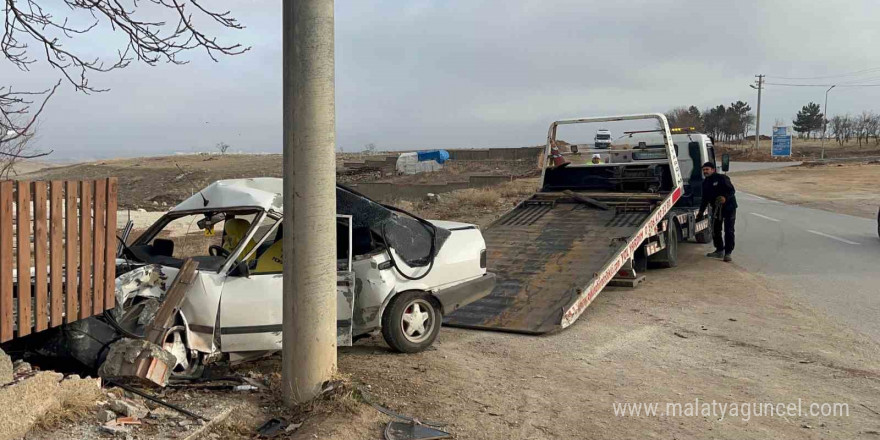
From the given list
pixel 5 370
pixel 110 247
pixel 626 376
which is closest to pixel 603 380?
pixel 626 376

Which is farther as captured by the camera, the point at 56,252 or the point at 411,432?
the point at 411,432

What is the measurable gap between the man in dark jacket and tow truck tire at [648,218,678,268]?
1.16 meters

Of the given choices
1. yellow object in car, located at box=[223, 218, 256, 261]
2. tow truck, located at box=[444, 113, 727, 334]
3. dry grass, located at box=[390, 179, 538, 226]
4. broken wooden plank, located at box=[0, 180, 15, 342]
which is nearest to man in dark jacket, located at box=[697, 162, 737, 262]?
tow truck, located at box=[444, 113, 727, 334]

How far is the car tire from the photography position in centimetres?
627

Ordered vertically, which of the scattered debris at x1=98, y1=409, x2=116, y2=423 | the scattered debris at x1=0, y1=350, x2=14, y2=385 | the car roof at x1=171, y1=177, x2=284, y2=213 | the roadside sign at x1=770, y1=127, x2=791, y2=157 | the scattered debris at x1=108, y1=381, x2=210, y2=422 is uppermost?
the roadside sign at x1=770, y1=127, x2=791, y2=157

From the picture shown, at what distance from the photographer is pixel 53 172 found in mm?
62156

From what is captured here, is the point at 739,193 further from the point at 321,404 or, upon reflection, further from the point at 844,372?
the point at 321,404

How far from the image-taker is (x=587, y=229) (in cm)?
1066

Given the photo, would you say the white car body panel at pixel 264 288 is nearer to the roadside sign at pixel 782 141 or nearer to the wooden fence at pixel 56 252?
the wooden fence at pixel 56 252

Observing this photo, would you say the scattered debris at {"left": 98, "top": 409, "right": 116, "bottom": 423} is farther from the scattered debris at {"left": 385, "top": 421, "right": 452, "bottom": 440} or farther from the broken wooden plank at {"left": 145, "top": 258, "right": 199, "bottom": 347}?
the scattered debris at {"left": 385, "top": 421, "right": 452, "bottom": 440}

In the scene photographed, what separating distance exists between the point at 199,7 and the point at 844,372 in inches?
253

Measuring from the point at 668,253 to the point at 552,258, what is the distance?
3142 millimetres

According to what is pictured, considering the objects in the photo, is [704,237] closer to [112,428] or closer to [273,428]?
[273,428]

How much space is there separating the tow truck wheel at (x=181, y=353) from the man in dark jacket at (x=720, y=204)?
33.1ft
